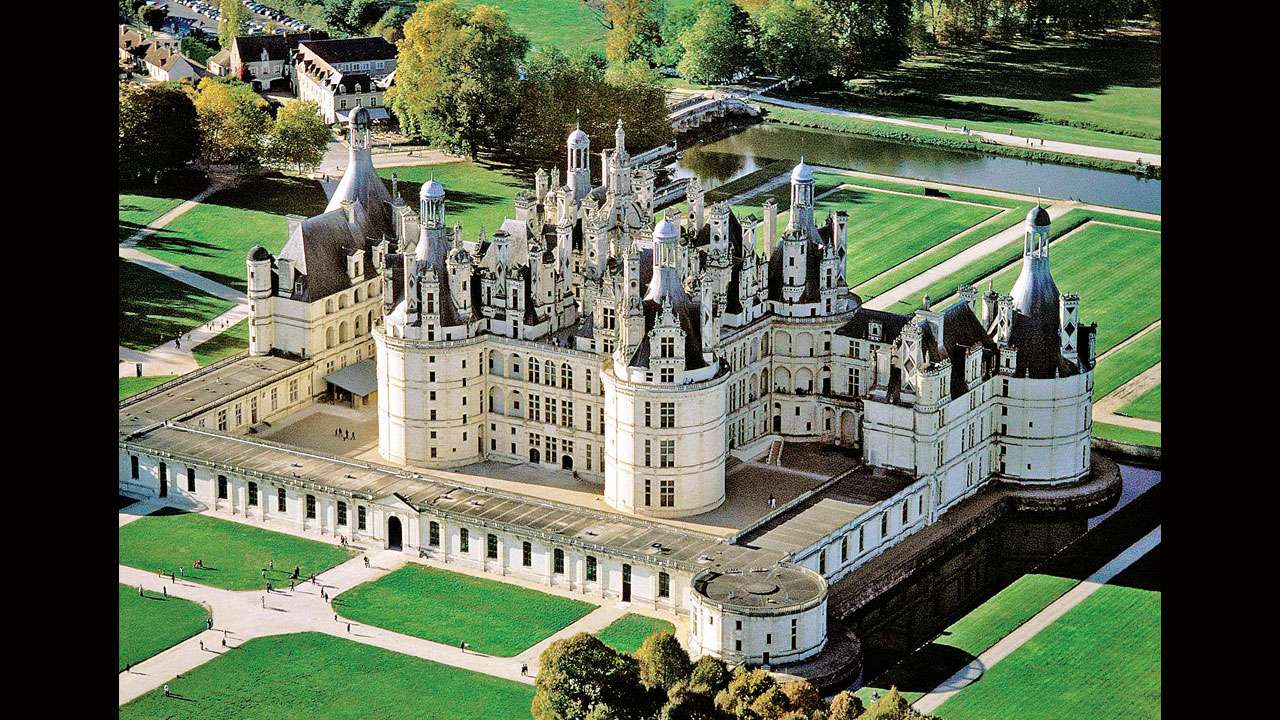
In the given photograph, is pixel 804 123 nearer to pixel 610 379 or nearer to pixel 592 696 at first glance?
pixel 610 379

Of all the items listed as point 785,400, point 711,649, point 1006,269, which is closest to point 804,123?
point 1006,269

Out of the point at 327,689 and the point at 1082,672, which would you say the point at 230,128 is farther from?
the point at 1082,672

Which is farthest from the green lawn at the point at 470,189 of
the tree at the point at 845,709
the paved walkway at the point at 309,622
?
the tree at the point at 845,709

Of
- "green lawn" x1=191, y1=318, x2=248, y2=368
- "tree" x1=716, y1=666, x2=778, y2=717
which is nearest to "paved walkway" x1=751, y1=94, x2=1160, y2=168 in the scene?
"green lawn" x1=191, y1=318, x2=248, y2=368

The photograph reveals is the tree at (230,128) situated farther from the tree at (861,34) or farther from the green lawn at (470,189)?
the tree at (861,34)

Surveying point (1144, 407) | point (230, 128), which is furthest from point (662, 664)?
point (230, 128)

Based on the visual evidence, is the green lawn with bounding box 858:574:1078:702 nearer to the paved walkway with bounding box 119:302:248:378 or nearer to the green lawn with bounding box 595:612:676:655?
the green lawn with bounding box 595:612:676:655
